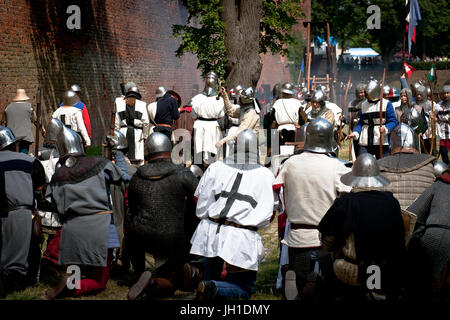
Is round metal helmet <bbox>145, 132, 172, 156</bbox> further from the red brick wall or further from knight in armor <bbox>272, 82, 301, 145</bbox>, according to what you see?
the red brick wall

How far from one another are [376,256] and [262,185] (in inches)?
43.9

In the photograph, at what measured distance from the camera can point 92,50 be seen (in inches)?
727

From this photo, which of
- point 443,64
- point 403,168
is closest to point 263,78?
point 443,64

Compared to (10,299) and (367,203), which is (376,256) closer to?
(367,203)

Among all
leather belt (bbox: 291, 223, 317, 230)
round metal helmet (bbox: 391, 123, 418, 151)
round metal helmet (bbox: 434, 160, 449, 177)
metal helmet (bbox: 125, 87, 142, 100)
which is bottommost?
leather belt (bbox: 291, 223, 317, 230)

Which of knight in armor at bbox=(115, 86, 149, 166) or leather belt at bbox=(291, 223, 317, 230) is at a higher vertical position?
knight in armor at bbox=(115, 86, 149, 166)

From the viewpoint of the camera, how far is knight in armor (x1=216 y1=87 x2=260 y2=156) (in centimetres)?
1034

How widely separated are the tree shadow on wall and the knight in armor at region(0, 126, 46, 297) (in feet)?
29.3

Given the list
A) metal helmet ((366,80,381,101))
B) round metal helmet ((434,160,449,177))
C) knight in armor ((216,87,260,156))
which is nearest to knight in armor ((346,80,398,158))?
metal helmet ((366,80,381,101))

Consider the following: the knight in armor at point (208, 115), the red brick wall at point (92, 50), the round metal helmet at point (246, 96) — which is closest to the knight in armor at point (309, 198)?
the round metal helmet at point (246, 96)

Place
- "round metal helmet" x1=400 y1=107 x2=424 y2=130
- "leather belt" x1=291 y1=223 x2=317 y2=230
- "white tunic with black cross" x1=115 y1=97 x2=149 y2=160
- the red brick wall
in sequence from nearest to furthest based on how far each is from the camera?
"leather belt" x1=291 y1=223 x2=317 y2=230 < "round metal helmet" x1=400 y1=107 x2=424 y2=130 < "white tunic with black cross" x1=115 y1=97 x2=149 y2=160 < the red brick wall

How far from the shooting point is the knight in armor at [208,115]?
1130 cm

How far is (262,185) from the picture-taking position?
556cm
